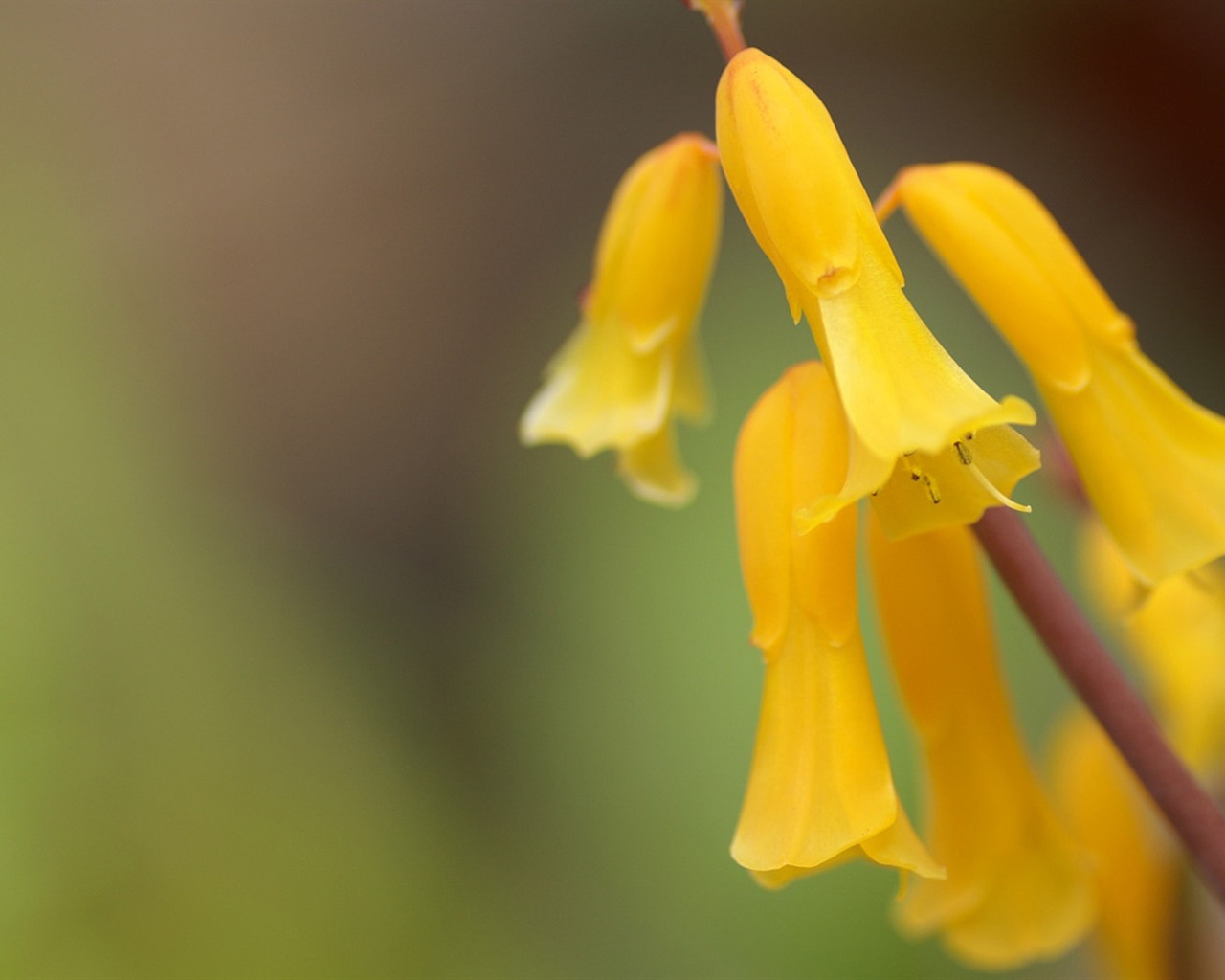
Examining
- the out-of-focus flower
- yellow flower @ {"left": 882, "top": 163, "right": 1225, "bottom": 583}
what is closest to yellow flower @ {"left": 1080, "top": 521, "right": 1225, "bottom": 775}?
the out-of-focus flower

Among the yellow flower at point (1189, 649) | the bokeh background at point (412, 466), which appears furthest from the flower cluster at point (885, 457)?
the bokeh background at point (412, 466)

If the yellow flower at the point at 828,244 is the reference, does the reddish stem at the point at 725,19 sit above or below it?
above

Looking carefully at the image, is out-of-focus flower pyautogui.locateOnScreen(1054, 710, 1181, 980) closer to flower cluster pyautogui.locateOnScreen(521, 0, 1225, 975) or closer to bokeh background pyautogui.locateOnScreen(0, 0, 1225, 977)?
flower cluster pyautogui.locateOnScreen(521, 0, 1225, 975)

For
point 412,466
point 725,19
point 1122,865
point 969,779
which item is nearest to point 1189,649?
point 1122,865

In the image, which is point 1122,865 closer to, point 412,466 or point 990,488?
point 990,488

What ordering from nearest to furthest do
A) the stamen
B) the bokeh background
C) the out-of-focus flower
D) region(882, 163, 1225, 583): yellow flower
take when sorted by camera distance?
1. the stamen
2. region(882, 163, 1225, 583): yellow flower
3. the out-of-focus flower
4. the bokeh background

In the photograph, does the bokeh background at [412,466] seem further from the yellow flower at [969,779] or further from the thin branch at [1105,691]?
the thin branch at [1105,691]

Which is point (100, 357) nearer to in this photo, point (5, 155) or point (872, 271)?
point (5, 155)
